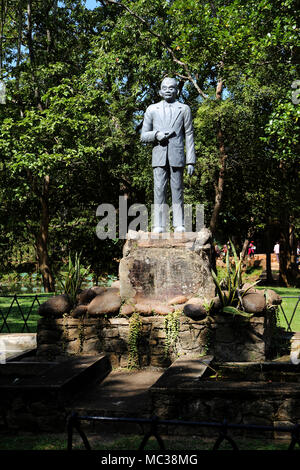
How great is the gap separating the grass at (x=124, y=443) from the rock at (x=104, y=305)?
246 cm

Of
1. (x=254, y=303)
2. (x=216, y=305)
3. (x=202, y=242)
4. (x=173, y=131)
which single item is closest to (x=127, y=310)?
(x=216, y=305)

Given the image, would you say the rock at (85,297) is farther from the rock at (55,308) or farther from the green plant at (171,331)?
the green plant at (171,331)

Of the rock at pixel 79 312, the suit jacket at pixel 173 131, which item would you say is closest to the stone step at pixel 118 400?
the rock at pixel 79 312

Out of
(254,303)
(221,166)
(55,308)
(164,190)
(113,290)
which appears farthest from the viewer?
(221,166)

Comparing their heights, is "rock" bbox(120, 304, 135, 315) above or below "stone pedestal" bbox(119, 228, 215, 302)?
below

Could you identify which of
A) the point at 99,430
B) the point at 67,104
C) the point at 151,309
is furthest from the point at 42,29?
the point at 99,430

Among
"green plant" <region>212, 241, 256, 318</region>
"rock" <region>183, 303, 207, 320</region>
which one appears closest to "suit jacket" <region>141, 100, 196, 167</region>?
"green plant" <region>212, 241, 256, 318</region>

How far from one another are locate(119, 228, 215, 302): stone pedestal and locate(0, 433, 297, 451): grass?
9.59 ft

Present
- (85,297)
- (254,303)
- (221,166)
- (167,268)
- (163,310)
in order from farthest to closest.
A: (221,166)
(85,297)
(167,268)
(163,310)
(254,303)

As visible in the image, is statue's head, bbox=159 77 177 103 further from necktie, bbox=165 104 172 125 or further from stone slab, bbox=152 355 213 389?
stone slab, bbox=152 355 213 389

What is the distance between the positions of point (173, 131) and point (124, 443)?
16.7 feet

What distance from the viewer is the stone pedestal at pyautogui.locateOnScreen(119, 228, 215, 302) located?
723 cm

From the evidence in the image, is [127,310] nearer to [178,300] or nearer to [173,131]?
[178,300]

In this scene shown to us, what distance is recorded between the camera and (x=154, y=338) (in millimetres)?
6730
